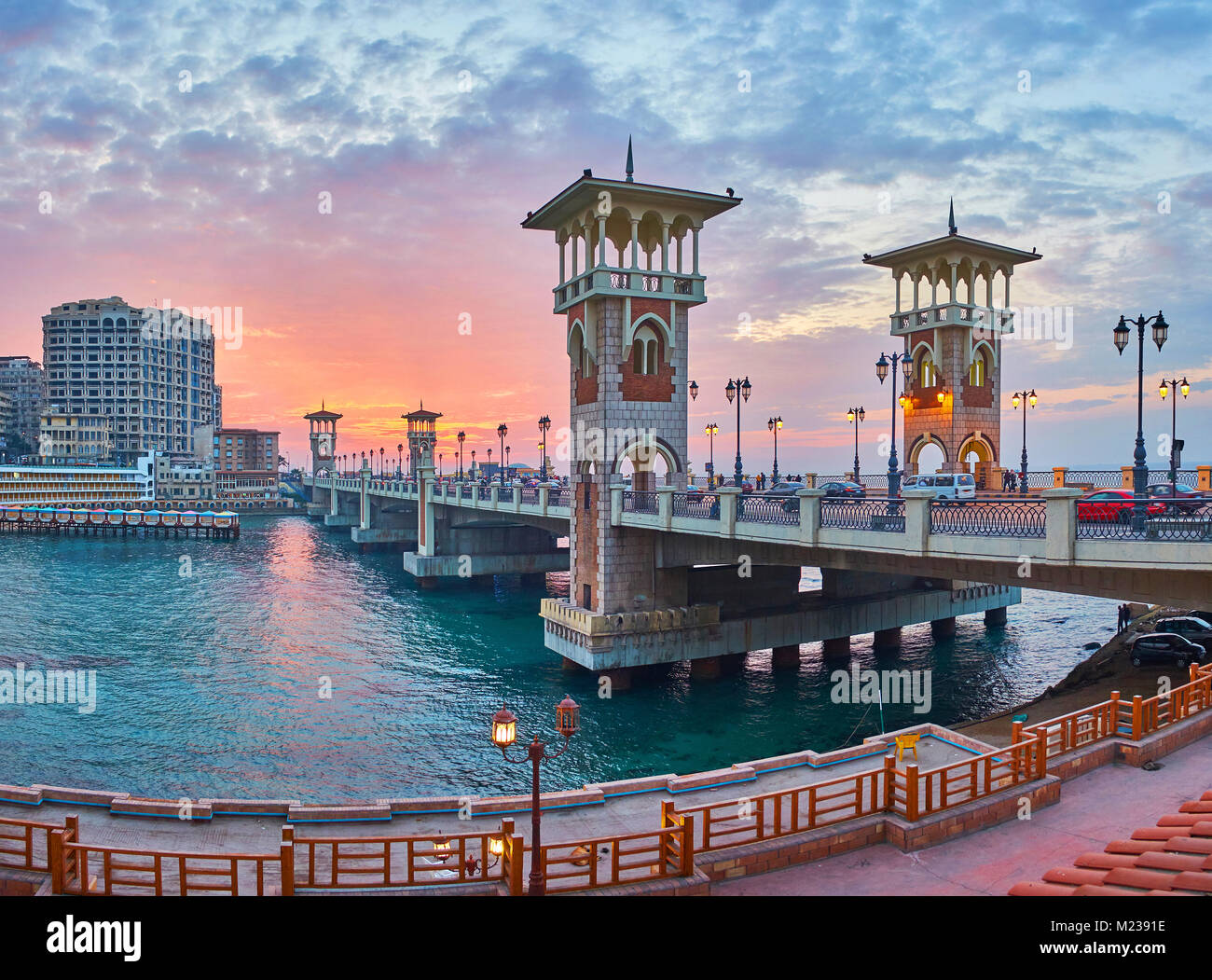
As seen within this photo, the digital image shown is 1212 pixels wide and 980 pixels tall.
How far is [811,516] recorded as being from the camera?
2497 centimetres

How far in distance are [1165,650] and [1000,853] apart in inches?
977

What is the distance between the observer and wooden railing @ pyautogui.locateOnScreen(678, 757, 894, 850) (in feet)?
42.0

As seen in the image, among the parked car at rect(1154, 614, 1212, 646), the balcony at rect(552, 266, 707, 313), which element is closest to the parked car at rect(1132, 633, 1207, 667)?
the parked car at rect(1154, 614, 1212, 646)

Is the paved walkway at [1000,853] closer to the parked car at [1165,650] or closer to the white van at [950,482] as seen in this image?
the parked car at [1165,650]

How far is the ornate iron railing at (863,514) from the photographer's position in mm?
22688

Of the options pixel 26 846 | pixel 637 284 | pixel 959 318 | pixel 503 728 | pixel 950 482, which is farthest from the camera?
pixel 959 318

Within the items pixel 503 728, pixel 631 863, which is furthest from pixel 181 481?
pixel 631 863

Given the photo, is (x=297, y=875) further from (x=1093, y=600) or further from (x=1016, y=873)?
(x=1093, y=600)

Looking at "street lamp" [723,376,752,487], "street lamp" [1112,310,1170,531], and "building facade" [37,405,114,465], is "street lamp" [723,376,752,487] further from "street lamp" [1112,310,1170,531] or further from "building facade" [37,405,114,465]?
"building facade" [37,405,114,465]

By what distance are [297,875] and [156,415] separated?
193766 millimetres

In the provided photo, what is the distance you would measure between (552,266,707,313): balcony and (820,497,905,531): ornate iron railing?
13735mm

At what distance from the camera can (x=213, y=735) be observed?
29.0 metres

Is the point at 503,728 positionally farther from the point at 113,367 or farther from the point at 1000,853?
the point at 113,367
